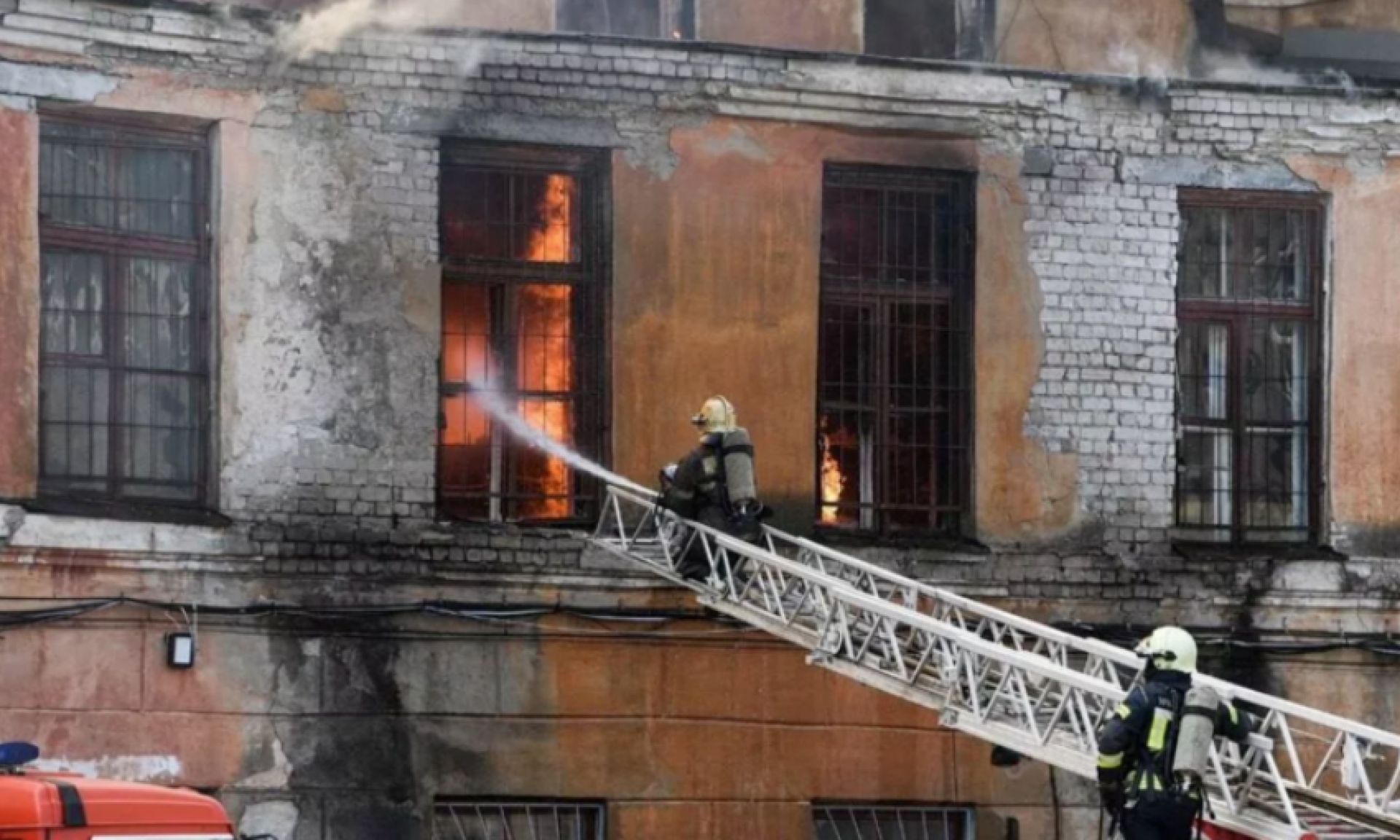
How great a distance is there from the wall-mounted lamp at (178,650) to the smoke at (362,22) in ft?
11.8

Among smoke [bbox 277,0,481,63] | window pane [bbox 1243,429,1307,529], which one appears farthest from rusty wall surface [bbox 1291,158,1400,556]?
smoke [bbox 277,0,481,63]

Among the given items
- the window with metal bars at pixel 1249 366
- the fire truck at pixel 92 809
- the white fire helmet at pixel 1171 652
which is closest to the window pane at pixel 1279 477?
the window with metal bars at pixel 1249 366

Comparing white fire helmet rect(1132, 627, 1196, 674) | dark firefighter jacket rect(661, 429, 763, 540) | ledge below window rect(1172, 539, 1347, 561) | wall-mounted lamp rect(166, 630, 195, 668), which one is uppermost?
dark firefighter jacket rect(661, 429, 763, 540)

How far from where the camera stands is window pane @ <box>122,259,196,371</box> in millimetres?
19797

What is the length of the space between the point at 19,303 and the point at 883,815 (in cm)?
641

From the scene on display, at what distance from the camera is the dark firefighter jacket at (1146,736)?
16047 millimetres

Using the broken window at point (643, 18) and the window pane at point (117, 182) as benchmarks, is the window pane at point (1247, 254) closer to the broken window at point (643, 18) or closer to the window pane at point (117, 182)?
the broken window at point (643, 18)

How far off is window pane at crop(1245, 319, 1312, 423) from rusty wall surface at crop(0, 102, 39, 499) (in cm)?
836

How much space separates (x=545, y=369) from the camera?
2105 centimetres

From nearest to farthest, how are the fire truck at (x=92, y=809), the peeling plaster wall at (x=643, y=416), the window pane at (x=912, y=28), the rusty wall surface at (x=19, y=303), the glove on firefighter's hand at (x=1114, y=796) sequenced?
1. the fire truck at (x=92, y=809)
2. the glove on firefighter's hand at (x=1114, y=796)
3. the rusty wall surface at (x=19, y=303)
4. the peeling plaster wall at (x=643, y=416)
5. the window pane at (x=912, y=28)

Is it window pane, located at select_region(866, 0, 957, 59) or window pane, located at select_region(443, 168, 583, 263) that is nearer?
Answer: window pane, located at select_region(443, 168, 583, 263)

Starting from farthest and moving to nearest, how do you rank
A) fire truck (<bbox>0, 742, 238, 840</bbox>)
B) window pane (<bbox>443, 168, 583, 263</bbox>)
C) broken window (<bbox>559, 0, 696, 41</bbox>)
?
broken window (<bbox>559, 0, 696, 41</bbox>) → window pane (<bbox>443, 168, 583, 263</bbox>) → fire truck (<bbox>0, 742, 238, 840</bbox>)

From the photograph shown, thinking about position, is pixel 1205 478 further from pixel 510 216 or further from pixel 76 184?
pixel 76 184

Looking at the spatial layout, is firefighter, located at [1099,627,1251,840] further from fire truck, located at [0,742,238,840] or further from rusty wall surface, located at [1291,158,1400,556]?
rusty wall surface, located at [1291,158,1400,556]
